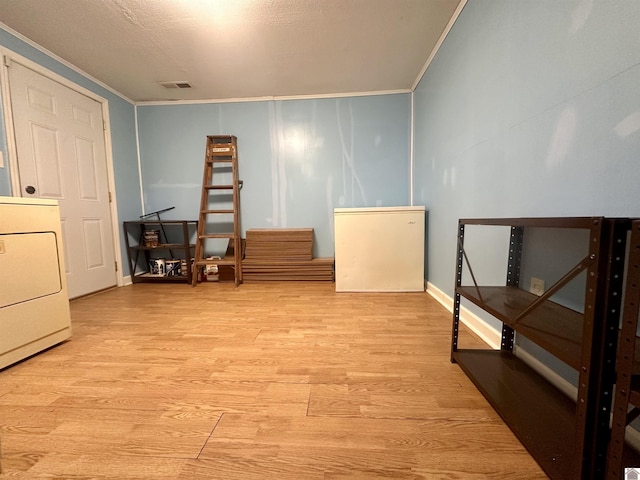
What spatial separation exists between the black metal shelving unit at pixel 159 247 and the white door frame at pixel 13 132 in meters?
0.12

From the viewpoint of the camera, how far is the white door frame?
75.5 inches

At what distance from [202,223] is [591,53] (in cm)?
323

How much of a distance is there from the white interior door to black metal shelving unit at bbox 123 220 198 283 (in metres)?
0.23

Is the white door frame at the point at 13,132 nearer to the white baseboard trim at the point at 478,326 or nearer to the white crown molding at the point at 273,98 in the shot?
the white crown molding at the point at 273,98

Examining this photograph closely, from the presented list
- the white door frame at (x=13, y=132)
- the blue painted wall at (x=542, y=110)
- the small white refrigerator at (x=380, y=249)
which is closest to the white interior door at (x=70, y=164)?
the white door frame at (x=13, y=132)

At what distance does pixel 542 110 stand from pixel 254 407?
5.61 feet

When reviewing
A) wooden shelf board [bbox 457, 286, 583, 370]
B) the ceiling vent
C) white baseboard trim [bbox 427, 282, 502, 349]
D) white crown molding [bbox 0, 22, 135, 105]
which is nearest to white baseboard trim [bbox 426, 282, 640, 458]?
white baseboard trim [bbox 427, 282, 502, 349]

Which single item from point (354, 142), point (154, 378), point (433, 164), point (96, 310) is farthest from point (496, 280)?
point (96, 310)

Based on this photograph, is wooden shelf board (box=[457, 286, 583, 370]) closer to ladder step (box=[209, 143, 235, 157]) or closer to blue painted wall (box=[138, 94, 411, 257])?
blue painted wall (box=[138, 94, 411, 257])

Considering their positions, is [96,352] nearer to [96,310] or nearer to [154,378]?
[154,378]

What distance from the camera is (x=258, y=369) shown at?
48.9 inches

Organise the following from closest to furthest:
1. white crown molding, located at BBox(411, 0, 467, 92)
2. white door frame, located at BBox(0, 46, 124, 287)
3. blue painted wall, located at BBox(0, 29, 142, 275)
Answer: white crown molding, located at BBox(411, 0, 467, 92)
white door frame, located at BBox(0, 46, 124, 287)
blue painted wall, located at BBox(0, 29, 142, 275)

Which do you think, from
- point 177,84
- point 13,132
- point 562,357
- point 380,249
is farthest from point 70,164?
point 562,357

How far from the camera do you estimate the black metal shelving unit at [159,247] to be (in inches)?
116
